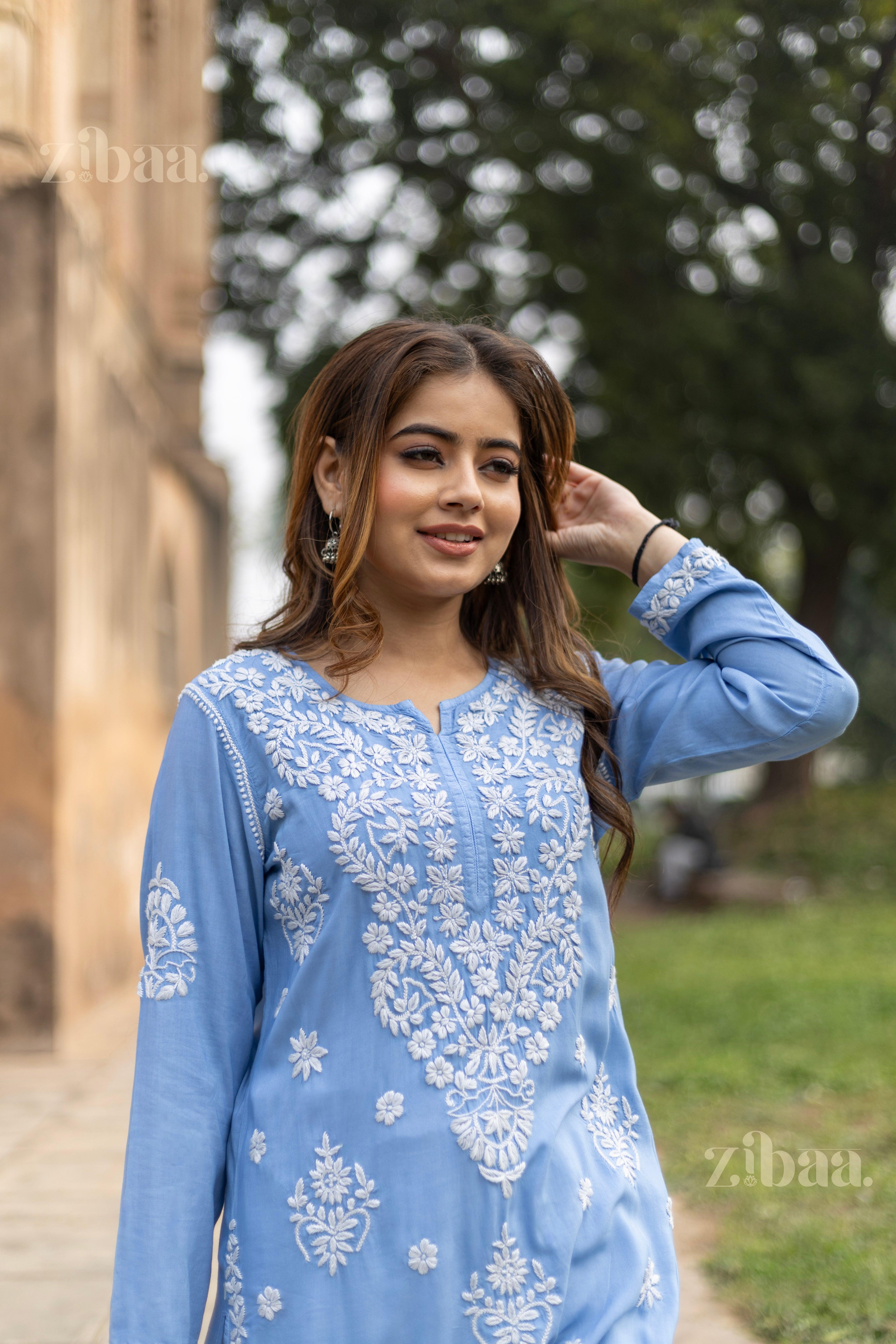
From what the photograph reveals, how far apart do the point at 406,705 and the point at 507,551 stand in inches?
14.7

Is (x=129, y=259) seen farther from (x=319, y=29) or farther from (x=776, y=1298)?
(x=776, y=1298)

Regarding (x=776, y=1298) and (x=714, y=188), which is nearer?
(x=776, y=1298)

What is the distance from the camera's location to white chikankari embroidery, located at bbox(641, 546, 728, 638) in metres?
1.94

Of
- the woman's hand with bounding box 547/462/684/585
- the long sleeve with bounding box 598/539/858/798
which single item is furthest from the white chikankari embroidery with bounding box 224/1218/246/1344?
the woman's hand with bounding box 547/462/684/585

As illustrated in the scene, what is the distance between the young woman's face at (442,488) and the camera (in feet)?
5.76

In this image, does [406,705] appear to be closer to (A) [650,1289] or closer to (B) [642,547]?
(B) [642,547]

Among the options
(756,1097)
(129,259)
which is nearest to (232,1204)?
(756,1097)

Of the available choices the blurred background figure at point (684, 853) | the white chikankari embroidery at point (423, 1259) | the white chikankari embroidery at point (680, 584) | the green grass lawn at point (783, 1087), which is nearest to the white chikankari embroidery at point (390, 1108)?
the white chikankari embroidery at point (423, 1259)

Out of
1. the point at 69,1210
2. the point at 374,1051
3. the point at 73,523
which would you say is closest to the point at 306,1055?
the point at 374,1051

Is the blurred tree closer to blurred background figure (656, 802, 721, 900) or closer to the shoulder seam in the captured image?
blurred background figure (656, 802, 721, 900)

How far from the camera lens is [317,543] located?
191 cm

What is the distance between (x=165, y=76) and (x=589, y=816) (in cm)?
1103

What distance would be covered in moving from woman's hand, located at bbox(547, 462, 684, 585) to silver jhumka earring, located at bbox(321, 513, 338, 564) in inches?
13.3

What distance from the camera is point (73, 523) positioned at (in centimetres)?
699
